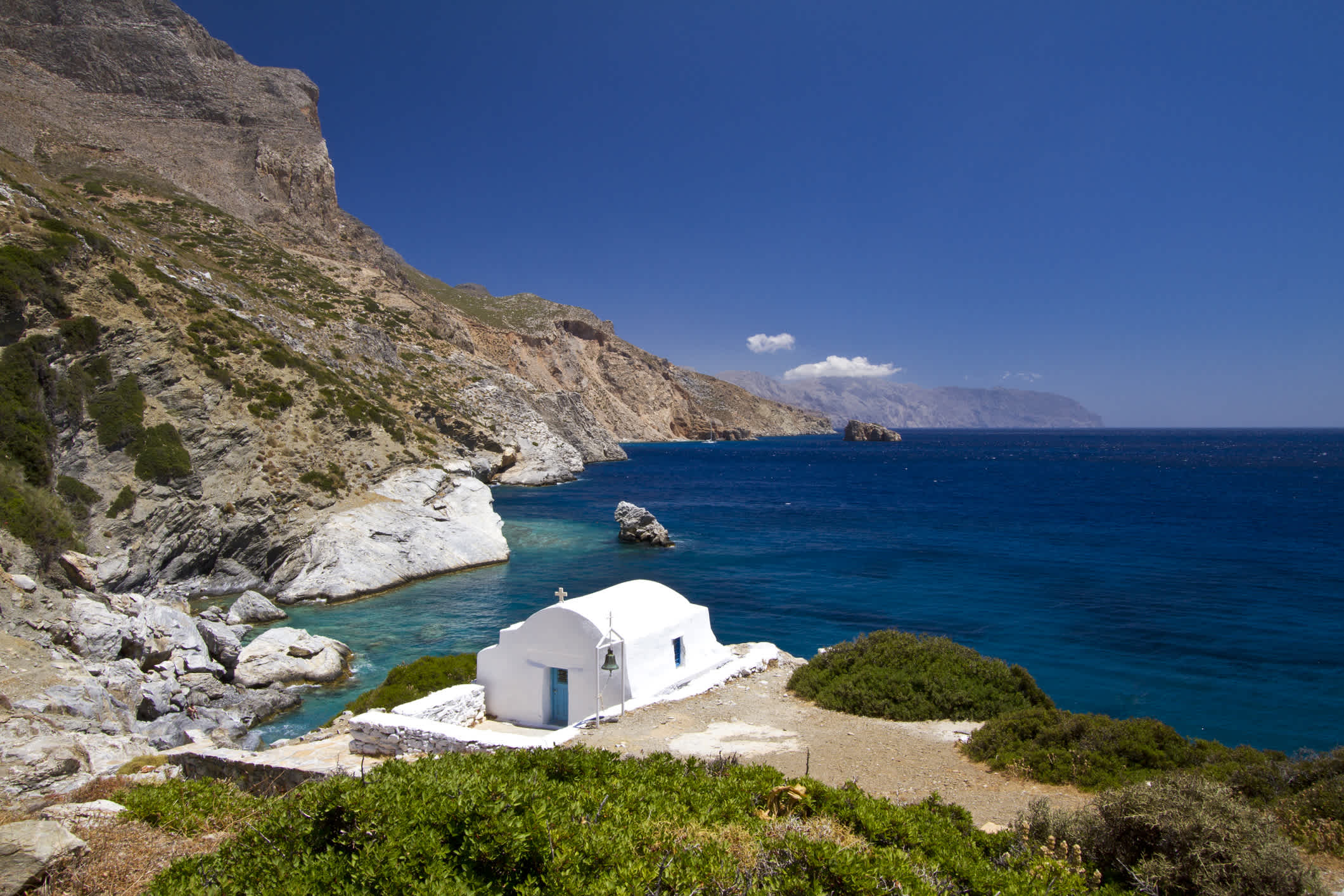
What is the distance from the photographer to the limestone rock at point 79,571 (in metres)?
18.9

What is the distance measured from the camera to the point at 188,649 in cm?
1878

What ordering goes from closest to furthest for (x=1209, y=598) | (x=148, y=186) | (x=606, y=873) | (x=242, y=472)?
(x=606, y=873) < (x=1209, y=598) < (x=242, y=472) < (x=148, y=186)

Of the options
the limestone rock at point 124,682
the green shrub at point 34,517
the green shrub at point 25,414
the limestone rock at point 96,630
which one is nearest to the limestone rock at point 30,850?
the limestone rock at point 124,682

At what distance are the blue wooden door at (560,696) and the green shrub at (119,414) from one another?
22.6 meters

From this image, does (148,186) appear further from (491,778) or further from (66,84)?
(491,778)

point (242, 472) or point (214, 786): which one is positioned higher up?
point (242, 472)

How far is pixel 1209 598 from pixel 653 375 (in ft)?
457

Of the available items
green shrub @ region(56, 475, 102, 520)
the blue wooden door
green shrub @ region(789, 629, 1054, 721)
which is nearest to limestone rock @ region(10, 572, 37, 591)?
green shrub @ region(56, 475, 102, 520)

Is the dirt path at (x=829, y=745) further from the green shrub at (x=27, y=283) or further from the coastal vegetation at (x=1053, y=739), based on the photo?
the green shrub at (x=27, y=283)

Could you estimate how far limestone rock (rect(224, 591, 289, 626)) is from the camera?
24703 millimetres

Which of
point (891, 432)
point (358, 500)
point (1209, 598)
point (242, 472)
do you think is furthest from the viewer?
point (891, 432)

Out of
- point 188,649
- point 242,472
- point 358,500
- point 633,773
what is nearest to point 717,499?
point 358,500

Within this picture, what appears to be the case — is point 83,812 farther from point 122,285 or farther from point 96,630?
point 122,285

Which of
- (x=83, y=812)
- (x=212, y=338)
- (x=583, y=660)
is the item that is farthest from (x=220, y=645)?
(x=212, y=338)
